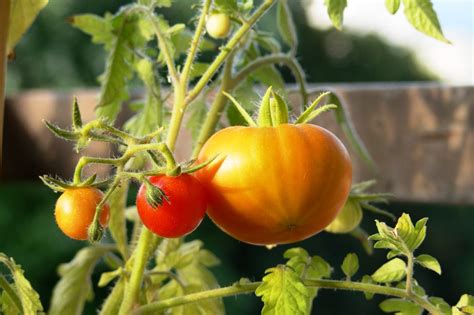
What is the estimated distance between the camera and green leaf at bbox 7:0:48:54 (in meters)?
0.54

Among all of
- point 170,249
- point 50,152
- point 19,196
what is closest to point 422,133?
point 170,249

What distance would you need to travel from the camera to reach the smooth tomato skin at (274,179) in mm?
422

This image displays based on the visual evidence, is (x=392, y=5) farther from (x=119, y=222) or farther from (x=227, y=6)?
(x=119, y=222)

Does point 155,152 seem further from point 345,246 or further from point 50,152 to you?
point 345,246

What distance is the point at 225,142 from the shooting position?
434mm

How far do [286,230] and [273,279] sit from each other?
0.03 metres

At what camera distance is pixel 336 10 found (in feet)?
1.53

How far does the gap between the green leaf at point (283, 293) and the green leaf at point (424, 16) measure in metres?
0.17

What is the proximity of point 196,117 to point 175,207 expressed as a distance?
0.27m

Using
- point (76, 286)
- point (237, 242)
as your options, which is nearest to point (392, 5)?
point (76, 286)

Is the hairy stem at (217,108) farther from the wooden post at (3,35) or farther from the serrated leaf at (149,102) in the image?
the wooden post at (3,35)

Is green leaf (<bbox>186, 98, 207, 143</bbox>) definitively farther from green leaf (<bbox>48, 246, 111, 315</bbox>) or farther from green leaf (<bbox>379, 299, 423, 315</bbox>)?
green leaf (<bbox>379, 299, 423, 315</bbox>)

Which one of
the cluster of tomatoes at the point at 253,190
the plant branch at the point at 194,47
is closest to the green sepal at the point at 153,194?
the cluster of tomatoes at the point at 253,190

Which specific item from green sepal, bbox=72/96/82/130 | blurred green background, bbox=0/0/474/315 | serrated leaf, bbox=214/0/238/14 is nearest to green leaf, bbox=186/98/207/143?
serrated leaf, bbox=214/0/238/14
